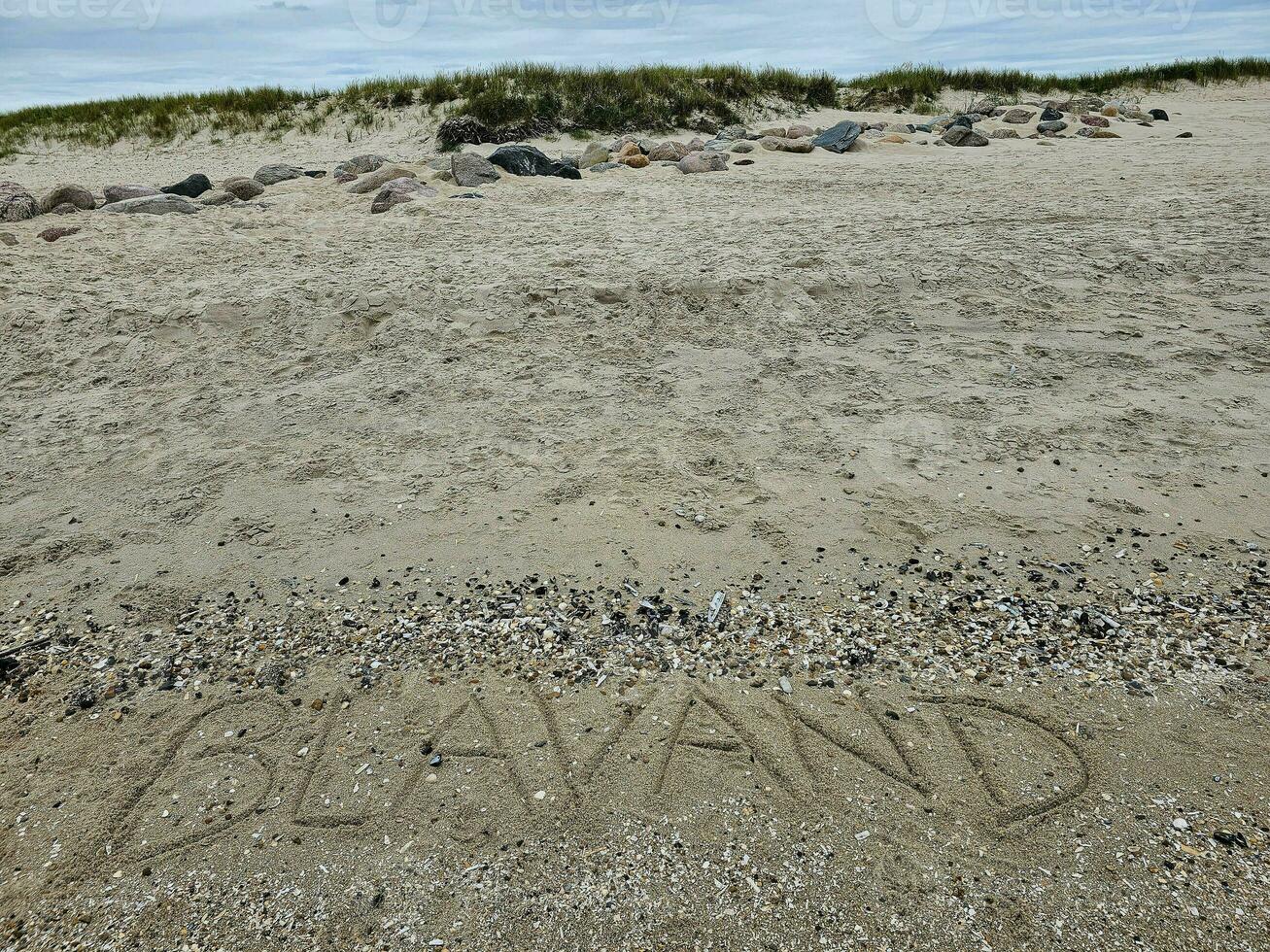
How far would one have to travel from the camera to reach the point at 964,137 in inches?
390

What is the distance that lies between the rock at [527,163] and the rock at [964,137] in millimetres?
4859

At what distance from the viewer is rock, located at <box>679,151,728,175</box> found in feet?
26.9

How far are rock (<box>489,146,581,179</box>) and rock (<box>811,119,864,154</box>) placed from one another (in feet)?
10.3

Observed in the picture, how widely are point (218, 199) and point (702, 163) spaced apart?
15.4ft

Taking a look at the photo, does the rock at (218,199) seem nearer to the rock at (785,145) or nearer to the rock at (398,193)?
the rock at (398,193)

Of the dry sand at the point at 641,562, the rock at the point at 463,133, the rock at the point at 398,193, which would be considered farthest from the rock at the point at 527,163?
the rock at the point at 463,133

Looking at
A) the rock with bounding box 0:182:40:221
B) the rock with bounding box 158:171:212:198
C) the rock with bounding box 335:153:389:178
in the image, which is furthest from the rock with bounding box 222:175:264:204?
the rock with bounding box 0:182:40:221

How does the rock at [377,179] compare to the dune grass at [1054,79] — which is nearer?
the rock at [377,179]

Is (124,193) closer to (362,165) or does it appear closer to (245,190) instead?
(245,190)

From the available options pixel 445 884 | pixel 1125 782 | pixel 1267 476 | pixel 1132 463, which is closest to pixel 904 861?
pixel 1125 782

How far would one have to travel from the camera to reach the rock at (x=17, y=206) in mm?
7004

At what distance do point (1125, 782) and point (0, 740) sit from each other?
3567 millimetres

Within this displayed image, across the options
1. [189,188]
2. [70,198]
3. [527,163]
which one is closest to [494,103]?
[527,163]

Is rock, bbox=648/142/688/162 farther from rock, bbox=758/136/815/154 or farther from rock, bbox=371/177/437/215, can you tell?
rock, bbox=371/177/437/215
